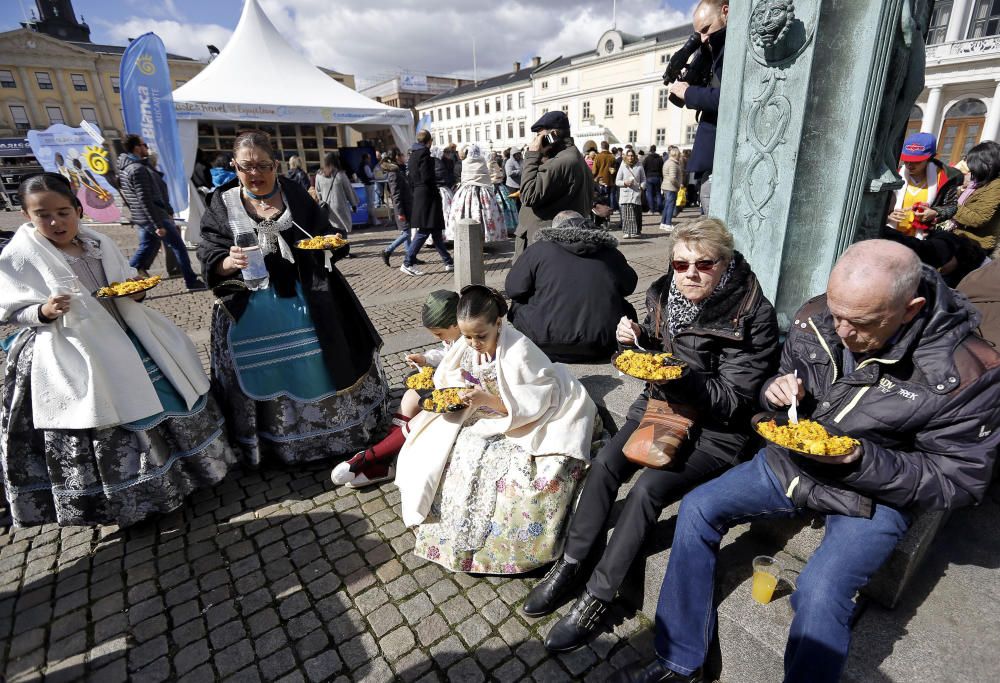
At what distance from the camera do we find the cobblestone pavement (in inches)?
85.8

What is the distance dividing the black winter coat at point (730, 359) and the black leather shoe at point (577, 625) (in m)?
0.86

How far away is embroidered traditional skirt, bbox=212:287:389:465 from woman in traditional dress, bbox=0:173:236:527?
0.99ft

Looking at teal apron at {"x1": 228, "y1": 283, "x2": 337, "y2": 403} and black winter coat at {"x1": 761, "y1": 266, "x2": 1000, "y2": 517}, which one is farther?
teal apron at {"x1": 228, "y1": 283, "x2": 337, "y2": 403}

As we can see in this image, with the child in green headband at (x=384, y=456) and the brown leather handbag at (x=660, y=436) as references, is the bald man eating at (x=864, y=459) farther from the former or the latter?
the child in green headband at (x=384, y=456)

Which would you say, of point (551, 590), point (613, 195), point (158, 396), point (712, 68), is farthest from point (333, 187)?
point (551, 590)

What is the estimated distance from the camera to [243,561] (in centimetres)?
275

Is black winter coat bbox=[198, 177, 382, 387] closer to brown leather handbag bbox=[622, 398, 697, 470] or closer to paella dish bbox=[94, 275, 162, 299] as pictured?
paella dish bbox=[94, 275, 162, 299]

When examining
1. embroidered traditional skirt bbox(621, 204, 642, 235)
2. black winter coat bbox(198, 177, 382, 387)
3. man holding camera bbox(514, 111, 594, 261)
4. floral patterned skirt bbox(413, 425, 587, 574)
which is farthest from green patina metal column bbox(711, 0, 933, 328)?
embroidered traditional skirt bbox(621, 204, 642, 235)

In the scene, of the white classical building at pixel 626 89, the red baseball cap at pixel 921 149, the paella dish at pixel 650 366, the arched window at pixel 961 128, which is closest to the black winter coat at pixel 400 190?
the red baseball cap at pixel 921 149

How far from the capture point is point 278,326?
327cm

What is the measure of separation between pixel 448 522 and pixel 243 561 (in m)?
1.18

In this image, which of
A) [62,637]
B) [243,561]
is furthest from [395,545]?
[62,637]

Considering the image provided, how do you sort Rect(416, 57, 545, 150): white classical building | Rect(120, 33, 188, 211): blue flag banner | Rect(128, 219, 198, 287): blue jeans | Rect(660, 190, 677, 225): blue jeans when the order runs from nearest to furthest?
Rect(128, 219, 198, 287): blue jeans → Rect(120, 33, 188, 211): blue flag banner → Rect(660, 190, 677, 225): blue jeans → Rect(416, 57, 545, 150): white classical building

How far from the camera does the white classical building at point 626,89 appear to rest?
130 feet
